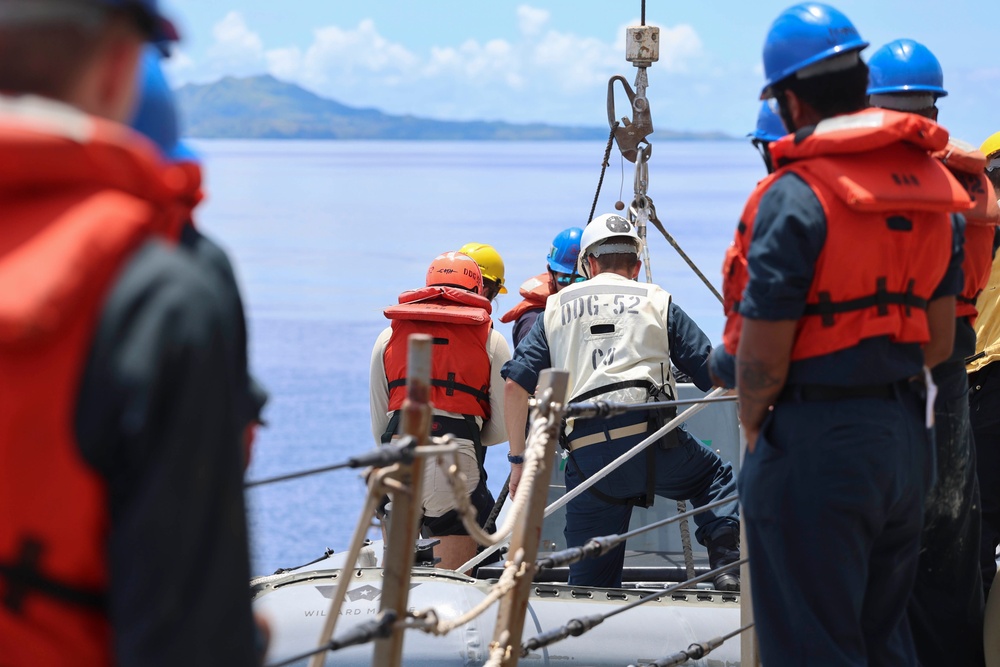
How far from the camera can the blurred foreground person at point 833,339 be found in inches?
89.4

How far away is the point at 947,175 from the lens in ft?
7.95

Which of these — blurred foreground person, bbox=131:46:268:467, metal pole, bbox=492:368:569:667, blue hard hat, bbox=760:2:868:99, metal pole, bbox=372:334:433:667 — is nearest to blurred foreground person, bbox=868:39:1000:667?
blue hard hat, bbox=760:2:868:99

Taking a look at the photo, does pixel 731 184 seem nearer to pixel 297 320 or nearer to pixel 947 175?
pixel 297 320

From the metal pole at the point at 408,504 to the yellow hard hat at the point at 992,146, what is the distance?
2.41 m

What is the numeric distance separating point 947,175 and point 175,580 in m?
1.84

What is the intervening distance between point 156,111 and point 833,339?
4.59 feet

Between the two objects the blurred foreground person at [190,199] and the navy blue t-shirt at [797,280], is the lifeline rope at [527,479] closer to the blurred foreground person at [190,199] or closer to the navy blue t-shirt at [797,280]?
the navy blue t-shirt at [797,280]

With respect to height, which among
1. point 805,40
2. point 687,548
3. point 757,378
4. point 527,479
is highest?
point 805,40

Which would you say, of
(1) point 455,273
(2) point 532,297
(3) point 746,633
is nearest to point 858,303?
(3) point 746,633

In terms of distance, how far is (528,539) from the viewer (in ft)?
8.29

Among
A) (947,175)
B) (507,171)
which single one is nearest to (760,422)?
(947,175)

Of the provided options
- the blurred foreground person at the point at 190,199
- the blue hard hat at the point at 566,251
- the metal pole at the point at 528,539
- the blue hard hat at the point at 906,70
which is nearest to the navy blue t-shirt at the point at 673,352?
the blue hard hat at the point at 906,70

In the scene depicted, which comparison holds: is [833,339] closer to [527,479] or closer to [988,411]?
[527,479]

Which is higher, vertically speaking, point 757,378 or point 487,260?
point 487,260
